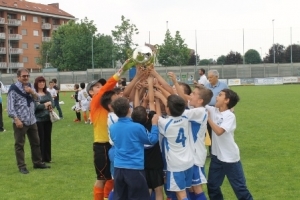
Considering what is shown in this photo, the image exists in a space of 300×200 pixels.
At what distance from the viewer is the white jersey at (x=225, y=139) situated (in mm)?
5789

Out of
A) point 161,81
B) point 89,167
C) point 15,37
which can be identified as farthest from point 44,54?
point 161,81

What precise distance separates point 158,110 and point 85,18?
74425mm

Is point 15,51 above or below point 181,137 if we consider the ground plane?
above

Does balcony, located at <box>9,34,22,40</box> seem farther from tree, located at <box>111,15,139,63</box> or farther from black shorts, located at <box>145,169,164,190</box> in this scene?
black shorts, located at <box>145,169,164,190</box>

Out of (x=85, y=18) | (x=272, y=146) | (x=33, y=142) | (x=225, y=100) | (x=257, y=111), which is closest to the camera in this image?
(x=225, y=100)

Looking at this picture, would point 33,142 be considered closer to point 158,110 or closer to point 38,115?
point 38,115

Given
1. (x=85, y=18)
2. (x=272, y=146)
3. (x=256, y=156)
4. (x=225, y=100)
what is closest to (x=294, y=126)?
(x=272, y=146)

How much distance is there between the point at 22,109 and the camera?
8.98 meters

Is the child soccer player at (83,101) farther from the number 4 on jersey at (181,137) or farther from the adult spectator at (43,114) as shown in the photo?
the number 4 on jersey at (181,137)

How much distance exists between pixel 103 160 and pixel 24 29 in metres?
85.6

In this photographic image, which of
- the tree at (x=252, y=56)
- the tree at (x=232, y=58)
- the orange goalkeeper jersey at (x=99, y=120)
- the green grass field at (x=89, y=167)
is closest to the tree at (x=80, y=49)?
the tree at (x=232, y=58)

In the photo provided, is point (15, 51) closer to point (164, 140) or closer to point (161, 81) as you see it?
point (161, 81)

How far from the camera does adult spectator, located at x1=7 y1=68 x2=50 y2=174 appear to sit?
29.1 feet

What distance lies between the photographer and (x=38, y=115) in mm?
9977
